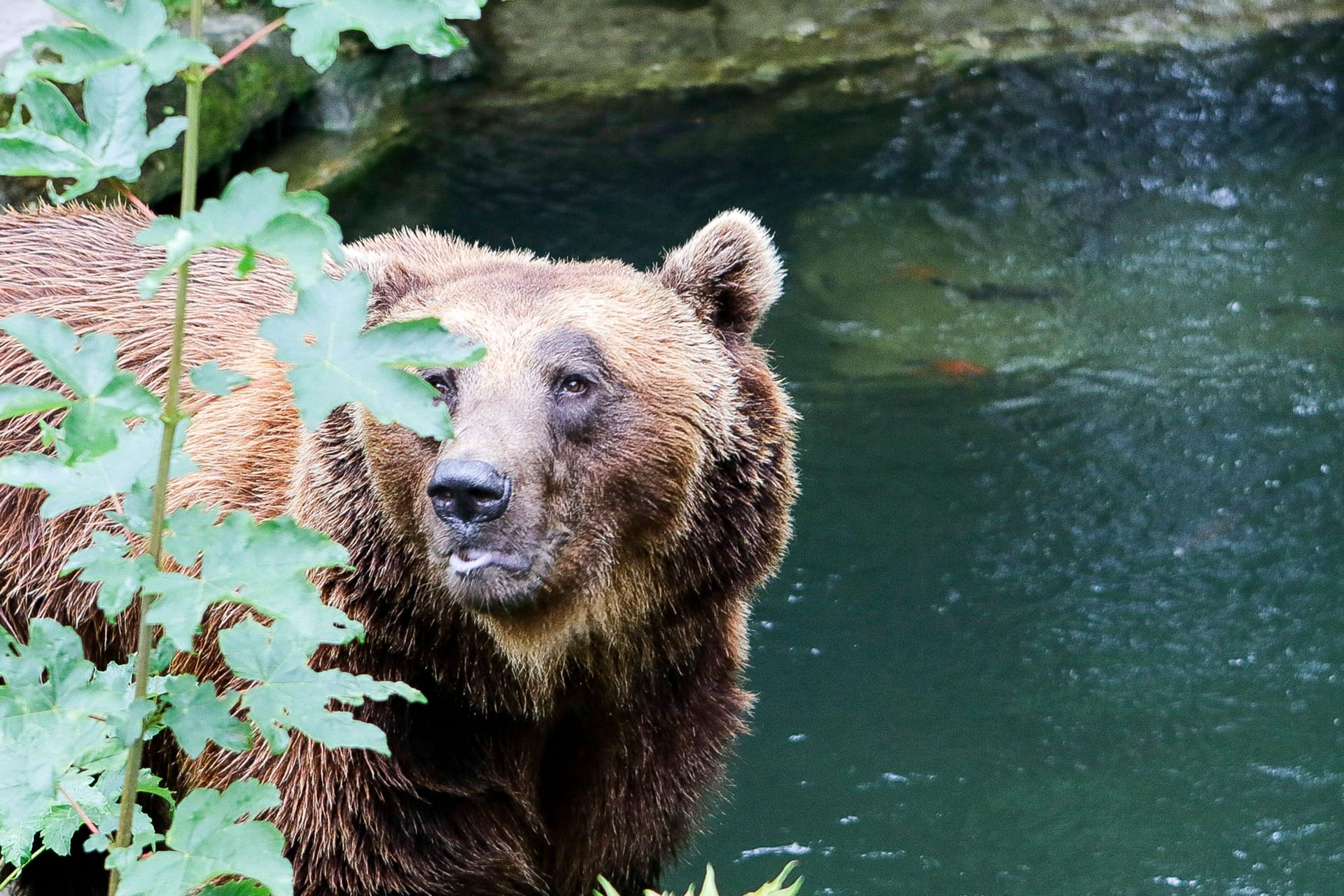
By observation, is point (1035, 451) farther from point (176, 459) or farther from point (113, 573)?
point (113, 573)

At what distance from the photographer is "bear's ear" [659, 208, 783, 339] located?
14.5 feet

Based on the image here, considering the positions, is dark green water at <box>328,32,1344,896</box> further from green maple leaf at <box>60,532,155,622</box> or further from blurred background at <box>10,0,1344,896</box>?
green maple leaf at <box>60,532,155,622</box>

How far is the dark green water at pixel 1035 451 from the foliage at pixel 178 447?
4.14 meters

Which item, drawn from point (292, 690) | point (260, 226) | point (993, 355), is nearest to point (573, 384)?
point (292, 690)

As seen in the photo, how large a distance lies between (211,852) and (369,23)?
1.18m

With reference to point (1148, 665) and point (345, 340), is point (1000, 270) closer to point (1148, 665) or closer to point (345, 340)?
point (1148, 665)

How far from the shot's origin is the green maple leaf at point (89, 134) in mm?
2102

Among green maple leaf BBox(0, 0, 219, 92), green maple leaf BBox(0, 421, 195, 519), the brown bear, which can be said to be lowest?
the brown bear

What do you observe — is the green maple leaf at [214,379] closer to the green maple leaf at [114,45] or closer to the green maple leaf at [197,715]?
the green maple leaf at [114,45]

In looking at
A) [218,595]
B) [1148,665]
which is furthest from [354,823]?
[1148,665]

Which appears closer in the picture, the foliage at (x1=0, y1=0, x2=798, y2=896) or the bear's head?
the foliage at (x1=0, y1=0, x2=798, y2=896)

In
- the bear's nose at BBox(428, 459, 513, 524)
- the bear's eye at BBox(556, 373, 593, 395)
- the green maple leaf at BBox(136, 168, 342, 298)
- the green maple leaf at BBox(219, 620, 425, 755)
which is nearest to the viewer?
the green maple leaf at BBox(136, 168, 342, 298)

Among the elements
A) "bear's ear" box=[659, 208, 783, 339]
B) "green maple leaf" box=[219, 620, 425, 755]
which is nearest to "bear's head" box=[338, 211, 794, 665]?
"bear's ear" box=[659, 208, 783, 339]

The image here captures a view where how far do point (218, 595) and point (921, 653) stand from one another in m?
5.72
